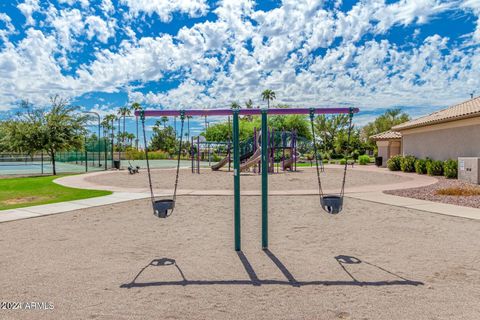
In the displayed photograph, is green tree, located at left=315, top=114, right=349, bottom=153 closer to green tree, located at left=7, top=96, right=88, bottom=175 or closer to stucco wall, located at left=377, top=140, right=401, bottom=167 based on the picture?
stucco wall, located at left=377, top=140, right=401, bottom=167

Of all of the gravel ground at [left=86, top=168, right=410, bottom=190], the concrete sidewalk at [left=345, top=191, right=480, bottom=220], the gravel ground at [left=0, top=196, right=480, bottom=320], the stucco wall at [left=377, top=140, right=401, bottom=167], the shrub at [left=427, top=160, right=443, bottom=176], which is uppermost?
the stucco wall at [left=377, top=140, right=401, bottom=167]

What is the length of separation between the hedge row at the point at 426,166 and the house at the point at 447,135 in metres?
0.71

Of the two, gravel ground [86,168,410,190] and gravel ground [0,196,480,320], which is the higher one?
gravel ground [86,168,410,190]

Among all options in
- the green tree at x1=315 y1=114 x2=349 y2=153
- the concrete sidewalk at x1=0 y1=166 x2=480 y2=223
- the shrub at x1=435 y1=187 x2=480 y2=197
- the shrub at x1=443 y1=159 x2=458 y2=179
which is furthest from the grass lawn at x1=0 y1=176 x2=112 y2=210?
the green tree at x1=315 y1=114 x2=349 y2=153

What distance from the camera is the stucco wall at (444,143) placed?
1941 centimetres

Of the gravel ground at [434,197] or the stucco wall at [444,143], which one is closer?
the gravel ground at [434,197]

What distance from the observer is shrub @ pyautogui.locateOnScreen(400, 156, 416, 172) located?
25.4 meters

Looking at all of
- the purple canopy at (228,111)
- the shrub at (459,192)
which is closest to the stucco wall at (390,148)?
the shrub at (459,192)

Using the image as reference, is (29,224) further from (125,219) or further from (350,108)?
(350,108)

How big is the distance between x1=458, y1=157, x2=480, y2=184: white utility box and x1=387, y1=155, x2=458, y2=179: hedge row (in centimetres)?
98

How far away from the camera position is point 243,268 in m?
5.13

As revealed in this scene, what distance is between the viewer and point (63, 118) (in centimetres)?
2370

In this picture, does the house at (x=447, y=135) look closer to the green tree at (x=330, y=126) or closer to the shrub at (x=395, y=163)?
the shrub at (x=395, y=163)

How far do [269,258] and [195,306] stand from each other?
1949 millimetres
